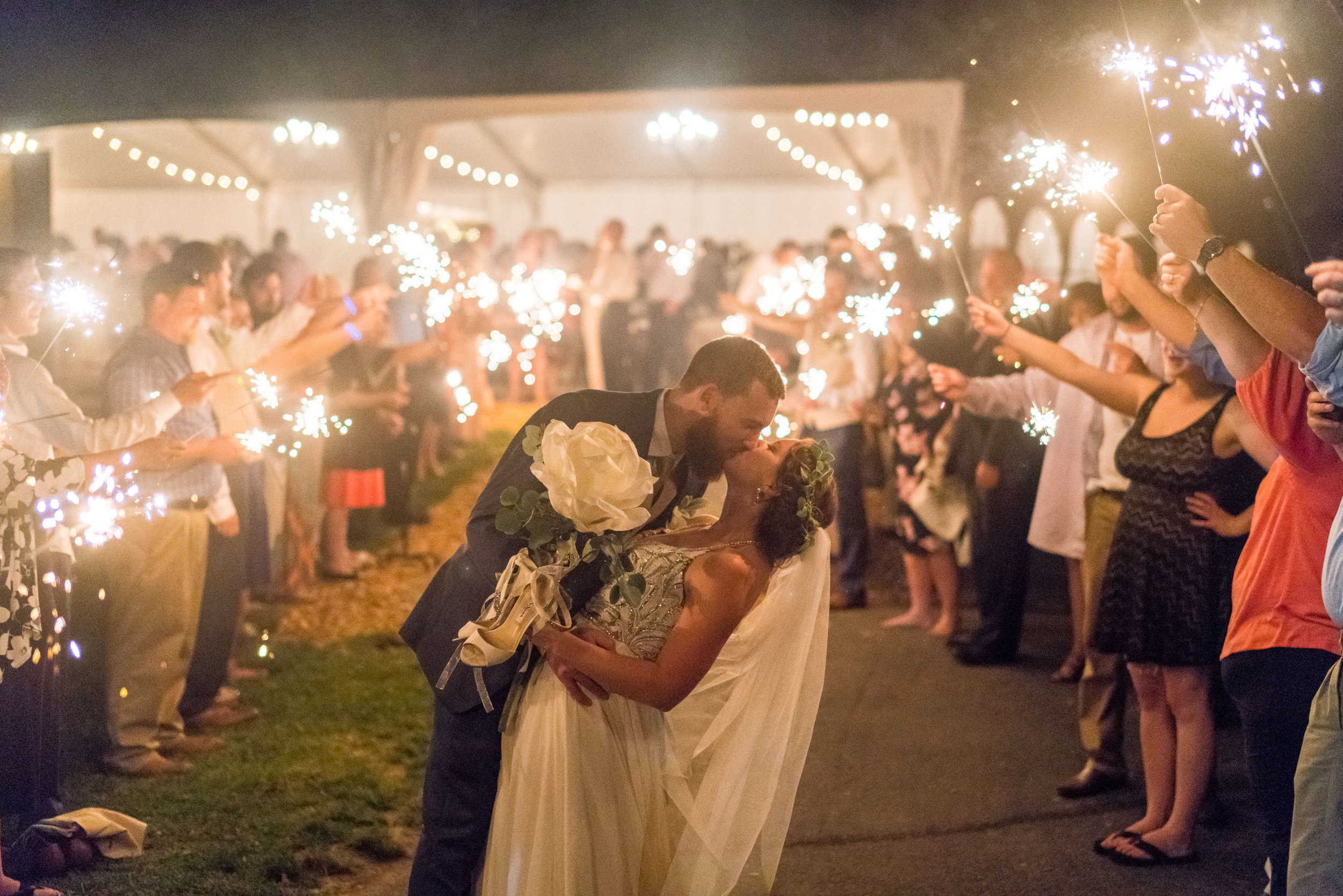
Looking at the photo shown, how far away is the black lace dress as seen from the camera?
13.4 ft

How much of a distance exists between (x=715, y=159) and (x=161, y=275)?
1230 cm

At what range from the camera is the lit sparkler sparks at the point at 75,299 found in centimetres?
397

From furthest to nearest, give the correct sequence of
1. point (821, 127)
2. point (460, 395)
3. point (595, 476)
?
point (821, 127), point (460, 395), point (595, 476)

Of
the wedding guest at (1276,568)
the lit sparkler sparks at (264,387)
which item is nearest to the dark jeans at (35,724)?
the lit sparkler sparks at (264,387)

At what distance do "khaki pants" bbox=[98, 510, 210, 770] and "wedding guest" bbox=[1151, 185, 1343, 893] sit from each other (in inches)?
159

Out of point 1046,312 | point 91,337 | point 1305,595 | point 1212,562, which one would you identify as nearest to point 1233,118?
point 1046,312

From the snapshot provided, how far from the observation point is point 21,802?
3881mm

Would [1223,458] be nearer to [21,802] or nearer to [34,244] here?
[21,802]

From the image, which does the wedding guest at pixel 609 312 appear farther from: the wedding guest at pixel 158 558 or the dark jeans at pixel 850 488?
the wedding guest at pixel 158 558

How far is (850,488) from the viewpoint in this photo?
789cm

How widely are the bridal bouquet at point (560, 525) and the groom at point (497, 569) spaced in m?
0.08

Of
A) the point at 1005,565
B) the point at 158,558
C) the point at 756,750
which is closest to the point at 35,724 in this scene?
the point at 158,558

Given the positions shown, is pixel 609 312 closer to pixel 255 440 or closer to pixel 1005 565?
pixel 1005 565

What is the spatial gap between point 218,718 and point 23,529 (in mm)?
2198
